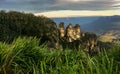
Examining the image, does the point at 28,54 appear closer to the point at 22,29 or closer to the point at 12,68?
the point at 12,68

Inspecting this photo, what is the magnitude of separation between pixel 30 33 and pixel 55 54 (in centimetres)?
11585

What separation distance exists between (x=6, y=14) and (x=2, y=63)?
14339 centimetres

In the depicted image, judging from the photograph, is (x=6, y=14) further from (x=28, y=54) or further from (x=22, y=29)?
(x=28, y=54)

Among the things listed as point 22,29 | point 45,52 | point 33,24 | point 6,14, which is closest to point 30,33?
point 22,29

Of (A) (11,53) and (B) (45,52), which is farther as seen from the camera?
(B) (45,52)

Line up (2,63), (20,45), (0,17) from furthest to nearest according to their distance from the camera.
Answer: (0,17) → (20,45) → (2,63)

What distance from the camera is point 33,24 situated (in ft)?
484

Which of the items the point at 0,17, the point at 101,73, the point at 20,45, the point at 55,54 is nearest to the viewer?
the point at 101,73

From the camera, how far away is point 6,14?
15462 centimetres

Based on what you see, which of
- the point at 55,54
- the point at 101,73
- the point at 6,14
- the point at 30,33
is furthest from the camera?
the point at 6,14

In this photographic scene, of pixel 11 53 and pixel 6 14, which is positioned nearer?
pixel 11 53

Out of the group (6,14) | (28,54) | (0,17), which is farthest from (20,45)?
(6,14)

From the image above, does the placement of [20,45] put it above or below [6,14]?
above

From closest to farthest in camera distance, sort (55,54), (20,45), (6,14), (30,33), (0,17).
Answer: (20,45)
(55,54)
(30,33)
(0,17)
(6,14)
